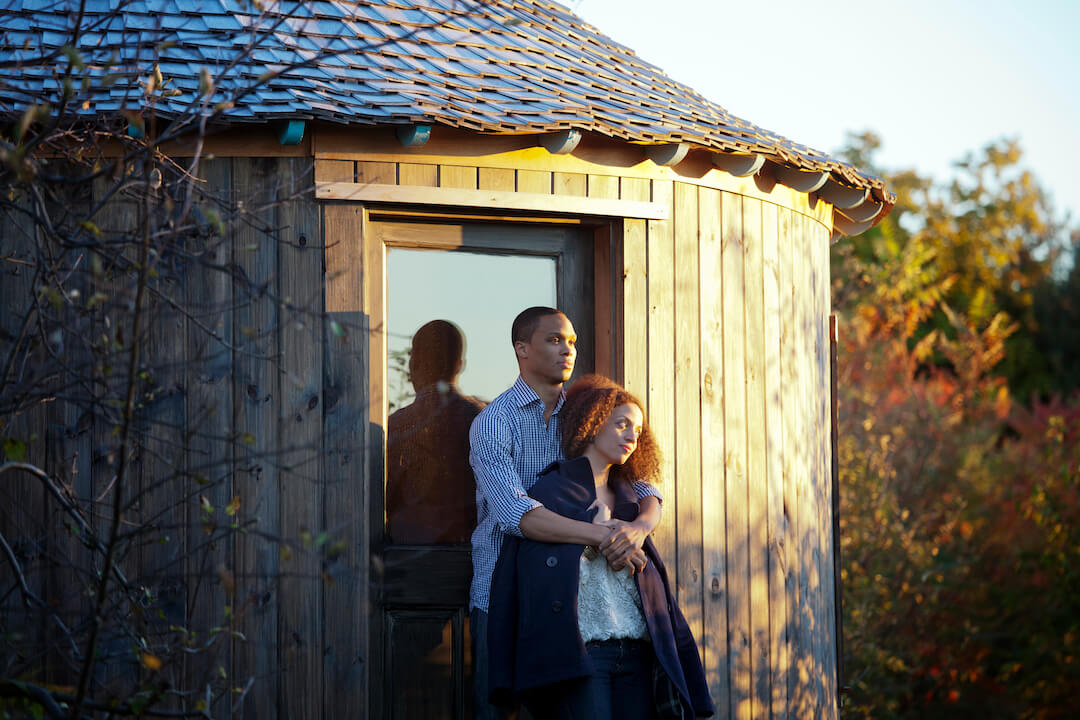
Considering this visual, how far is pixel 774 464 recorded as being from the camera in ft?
20.0

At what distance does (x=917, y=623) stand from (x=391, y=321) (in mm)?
9129

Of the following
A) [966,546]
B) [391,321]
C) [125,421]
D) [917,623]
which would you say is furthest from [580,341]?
[966,546]

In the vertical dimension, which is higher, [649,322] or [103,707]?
[649,322]

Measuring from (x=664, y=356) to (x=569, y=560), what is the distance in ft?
4.53

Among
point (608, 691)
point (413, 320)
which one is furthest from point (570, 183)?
point (608, 691)

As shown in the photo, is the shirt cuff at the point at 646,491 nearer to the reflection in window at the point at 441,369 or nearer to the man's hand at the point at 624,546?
the man's hand at the point at 624,546

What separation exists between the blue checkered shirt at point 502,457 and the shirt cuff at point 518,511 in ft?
0.16

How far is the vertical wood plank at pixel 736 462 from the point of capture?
227 inches

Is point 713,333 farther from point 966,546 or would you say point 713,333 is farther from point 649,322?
point 966,546

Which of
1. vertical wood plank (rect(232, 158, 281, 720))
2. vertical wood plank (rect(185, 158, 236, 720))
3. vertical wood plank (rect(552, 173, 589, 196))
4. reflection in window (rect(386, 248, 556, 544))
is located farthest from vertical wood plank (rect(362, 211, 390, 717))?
vertical wood plank (rect(552, 173, 589, 196))

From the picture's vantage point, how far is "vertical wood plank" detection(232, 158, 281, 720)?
4.94m

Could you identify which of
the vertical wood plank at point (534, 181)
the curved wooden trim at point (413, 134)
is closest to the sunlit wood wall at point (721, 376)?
the vertical wood plank at point (534, 181)

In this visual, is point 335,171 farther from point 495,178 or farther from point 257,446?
point 257,446

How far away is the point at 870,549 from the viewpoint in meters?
12.1
